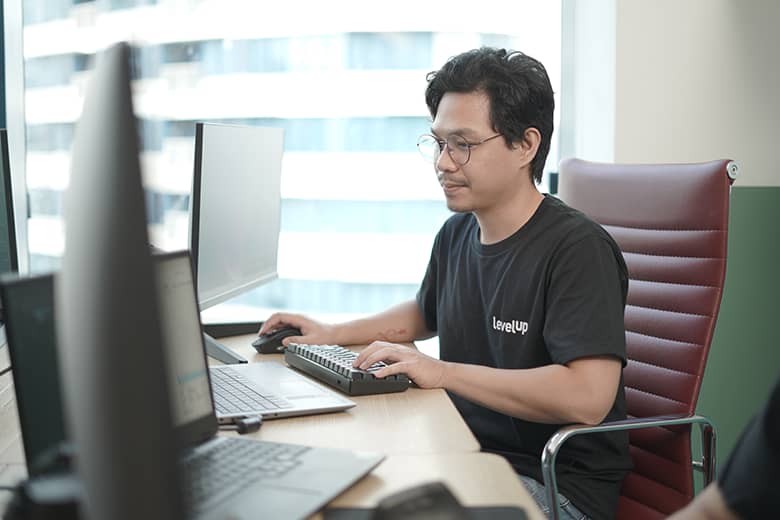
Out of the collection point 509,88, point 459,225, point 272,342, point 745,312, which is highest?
point 509,88

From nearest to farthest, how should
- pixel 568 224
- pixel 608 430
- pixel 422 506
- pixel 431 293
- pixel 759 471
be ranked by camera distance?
pixel 422 506 < pixel 759 471 < pixel 608 430 < pixel 568 224 < pixel 431 293

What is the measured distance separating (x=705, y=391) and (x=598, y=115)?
91cm

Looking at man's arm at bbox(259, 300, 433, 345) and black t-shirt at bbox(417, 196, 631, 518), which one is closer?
black t-shirt at bbox(417, 196, 631, 518)

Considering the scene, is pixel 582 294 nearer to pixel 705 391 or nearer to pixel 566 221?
pixel 566 221

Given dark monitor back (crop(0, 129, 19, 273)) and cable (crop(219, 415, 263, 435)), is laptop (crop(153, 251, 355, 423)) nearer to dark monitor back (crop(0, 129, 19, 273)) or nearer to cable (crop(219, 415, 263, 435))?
cable (crop(219, 415, 263, 435))

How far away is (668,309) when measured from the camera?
1740mm

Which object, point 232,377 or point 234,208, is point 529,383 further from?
point 234,208

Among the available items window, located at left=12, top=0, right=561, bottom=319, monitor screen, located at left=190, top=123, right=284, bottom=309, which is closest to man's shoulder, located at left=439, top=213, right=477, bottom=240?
monitor screen, located at left=190, top=123, right=284, bottom=309

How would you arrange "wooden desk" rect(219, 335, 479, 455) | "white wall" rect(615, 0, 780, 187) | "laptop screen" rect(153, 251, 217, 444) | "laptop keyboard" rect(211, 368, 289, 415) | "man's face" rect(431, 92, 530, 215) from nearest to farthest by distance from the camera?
"laptop screen" rect(153, 251, 217, 444) → "wooden desk" rect(219, 335, 479, 455) → "laptop keyboard" rect(211, 368, 289, 415) → "man's face" rect(431, 92, 530, 215) → "white wall" rect(615, 0, 780, 187)

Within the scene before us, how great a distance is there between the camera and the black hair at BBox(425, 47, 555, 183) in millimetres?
1770

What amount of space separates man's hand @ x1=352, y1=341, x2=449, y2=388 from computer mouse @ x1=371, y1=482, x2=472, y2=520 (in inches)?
29.8

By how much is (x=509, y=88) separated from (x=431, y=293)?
1.70 ft

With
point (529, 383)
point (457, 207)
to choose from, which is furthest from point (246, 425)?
point (457, 207)

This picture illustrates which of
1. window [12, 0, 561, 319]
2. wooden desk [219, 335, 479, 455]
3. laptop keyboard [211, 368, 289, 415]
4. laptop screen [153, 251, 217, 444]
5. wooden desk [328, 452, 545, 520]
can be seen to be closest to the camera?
wooden desk [328, 452, 545, 520]
